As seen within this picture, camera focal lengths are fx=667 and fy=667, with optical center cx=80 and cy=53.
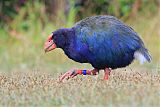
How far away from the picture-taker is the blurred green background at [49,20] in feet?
46.2

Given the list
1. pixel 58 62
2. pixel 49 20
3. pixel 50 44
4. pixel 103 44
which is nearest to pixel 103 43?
pixel 103 44

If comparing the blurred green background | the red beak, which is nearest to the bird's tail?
the red beak

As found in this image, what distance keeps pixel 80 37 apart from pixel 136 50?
2.32 ft

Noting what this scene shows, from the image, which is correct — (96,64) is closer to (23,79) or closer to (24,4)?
(23,79)

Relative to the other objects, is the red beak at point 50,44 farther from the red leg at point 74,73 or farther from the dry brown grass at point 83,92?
the dry brown grass at point 83,92

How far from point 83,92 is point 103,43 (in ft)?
4.31

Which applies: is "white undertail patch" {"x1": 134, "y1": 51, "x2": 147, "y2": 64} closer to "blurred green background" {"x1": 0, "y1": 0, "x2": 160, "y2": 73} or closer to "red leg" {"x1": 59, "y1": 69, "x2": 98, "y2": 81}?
"red leg" {"x1": 59, "y1": 69, "x2": 98, "y2": 81}

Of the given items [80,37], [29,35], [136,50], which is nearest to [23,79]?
[80,37]

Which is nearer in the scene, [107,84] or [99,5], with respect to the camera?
[107,84]

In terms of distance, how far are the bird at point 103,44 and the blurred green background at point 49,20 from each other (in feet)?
17.3

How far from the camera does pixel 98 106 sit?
611 centimetres

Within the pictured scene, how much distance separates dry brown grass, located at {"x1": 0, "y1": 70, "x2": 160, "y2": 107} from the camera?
632cm

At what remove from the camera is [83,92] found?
677 centimetres

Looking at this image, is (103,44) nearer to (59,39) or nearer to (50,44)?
(59,39)
